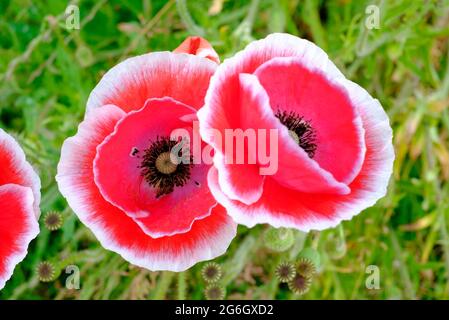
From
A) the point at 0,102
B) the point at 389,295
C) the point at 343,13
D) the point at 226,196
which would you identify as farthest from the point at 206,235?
the point at 343,13

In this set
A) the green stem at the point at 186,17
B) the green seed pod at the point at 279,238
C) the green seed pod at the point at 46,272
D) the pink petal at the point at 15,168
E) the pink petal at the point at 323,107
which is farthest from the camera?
the green stem at the point at 186,17

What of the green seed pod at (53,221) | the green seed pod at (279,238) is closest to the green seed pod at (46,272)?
the green seed pod at (53,221)

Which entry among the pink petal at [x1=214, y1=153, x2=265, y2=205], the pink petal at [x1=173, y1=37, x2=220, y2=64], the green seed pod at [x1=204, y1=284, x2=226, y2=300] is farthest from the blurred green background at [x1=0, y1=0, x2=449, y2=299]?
the pink petal at [x1=214, y1=153, x2=265, y2=205]

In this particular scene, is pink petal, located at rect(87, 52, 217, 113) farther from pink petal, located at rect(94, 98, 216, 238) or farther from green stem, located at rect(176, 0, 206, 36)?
green stem, located at rect(176, 0, 206, 36)

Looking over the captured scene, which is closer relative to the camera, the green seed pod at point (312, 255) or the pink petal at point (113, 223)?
the pink petal at point (113, 223)

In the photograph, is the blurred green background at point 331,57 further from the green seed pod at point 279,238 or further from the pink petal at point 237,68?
the pink petal at point 237,68

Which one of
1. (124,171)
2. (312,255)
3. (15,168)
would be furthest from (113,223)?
(312,255)
